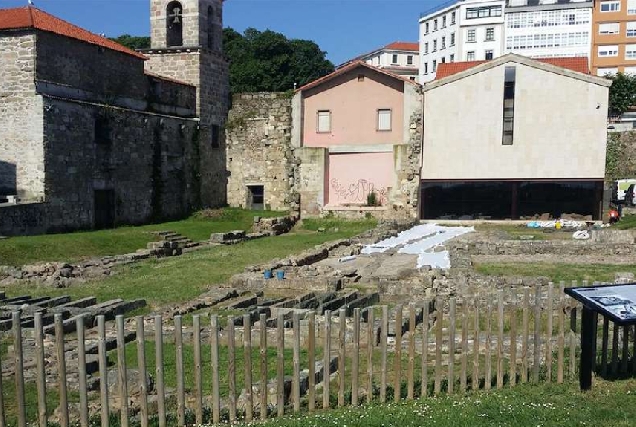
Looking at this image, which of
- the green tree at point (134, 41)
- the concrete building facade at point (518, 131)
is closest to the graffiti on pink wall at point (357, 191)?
the concrete building facade at point (518, 131)

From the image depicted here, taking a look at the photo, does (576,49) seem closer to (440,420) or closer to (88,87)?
(88,87)

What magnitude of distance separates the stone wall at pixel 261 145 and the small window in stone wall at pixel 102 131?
10523mm

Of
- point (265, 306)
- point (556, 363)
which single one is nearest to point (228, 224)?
point (265, 306)

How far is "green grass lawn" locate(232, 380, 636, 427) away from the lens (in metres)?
5.95

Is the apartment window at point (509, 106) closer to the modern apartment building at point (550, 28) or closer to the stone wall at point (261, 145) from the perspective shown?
the stone wall at point (261, 145)

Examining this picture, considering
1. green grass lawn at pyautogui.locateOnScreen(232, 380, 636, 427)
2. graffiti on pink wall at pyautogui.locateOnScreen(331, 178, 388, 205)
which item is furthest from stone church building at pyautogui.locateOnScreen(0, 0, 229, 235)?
green grass lawn at pyautogui.locateOnScreen(232, 380, 636, 427)

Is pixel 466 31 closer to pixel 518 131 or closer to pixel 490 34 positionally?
pixel 490 34

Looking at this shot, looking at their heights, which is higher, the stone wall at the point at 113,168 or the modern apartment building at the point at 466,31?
the modern apartment building at the point at 466,31

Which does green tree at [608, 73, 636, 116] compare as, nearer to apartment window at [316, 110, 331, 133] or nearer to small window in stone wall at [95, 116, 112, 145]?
apartment window at [316, 110, 331, 133]

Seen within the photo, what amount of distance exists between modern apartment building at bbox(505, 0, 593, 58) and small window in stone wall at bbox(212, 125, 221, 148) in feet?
159

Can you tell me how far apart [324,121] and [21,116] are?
16458mm

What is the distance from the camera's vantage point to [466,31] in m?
80.8

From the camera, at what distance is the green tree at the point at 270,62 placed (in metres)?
68.1

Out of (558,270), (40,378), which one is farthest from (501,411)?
(558,270)
